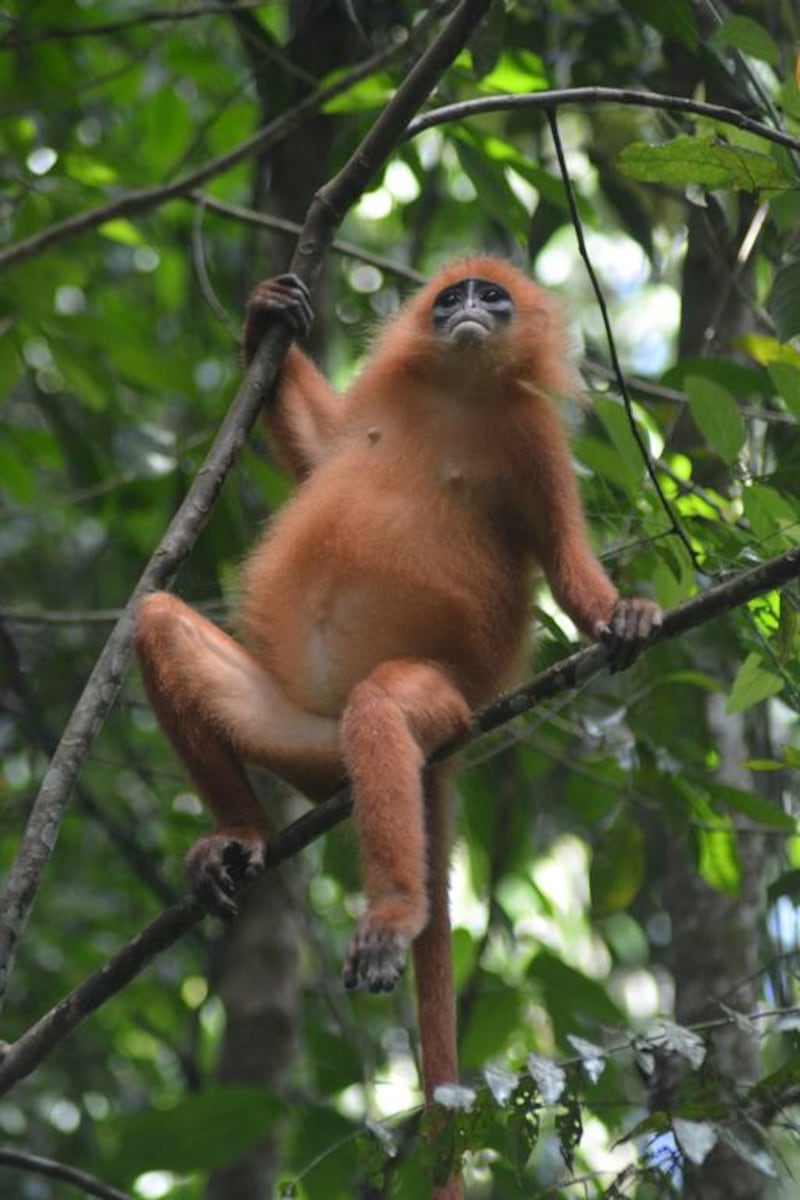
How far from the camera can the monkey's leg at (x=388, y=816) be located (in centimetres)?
447

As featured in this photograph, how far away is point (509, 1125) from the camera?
3803 mm

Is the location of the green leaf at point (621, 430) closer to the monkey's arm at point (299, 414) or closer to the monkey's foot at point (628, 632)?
the monkey's foot at point (628, 632)

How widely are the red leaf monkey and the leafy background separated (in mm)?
206

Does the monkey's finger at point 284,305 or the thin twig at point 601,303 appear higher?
the monkey's finger at point 284,305

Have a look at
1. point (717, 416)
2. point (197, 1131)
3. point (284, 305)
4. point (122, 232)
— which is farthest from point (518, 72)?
point (197, 1131)

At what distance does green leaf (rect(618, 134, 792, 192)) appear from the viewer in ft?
12.6

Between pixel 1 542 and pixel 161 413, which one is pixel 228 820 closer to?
pixel 1 542

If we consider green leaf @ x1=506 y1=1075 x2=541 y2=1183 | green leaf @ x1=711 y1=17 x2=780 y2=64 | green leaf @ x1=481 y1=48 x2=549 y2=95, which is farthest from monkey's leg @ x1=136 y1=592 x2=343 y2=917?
green leaf @ x1=481 y1=48 x2=549 y2=95

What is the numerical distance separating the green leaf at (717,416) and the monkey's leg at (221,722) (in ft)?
4.78

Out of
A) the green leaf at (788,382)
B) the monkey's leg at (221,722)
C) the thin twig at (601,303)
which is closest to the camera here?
the thin twig at (601,303)

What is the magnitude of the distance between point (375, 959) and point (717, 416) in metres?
1.58

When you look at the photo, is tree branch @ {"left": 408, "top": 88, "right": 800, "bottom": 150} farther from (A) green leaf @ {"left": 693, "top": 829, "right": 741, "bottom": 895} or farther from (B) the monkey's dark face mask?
(A) green leaf @ {"left": 693, "top": 829, "right": 741, "bottom": 895}

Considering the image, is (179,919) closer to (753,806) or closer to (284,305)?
(753,806)

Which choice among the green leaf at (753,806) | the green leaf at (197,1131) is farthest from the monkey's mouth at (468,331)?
the green leaf at (197,1131)
